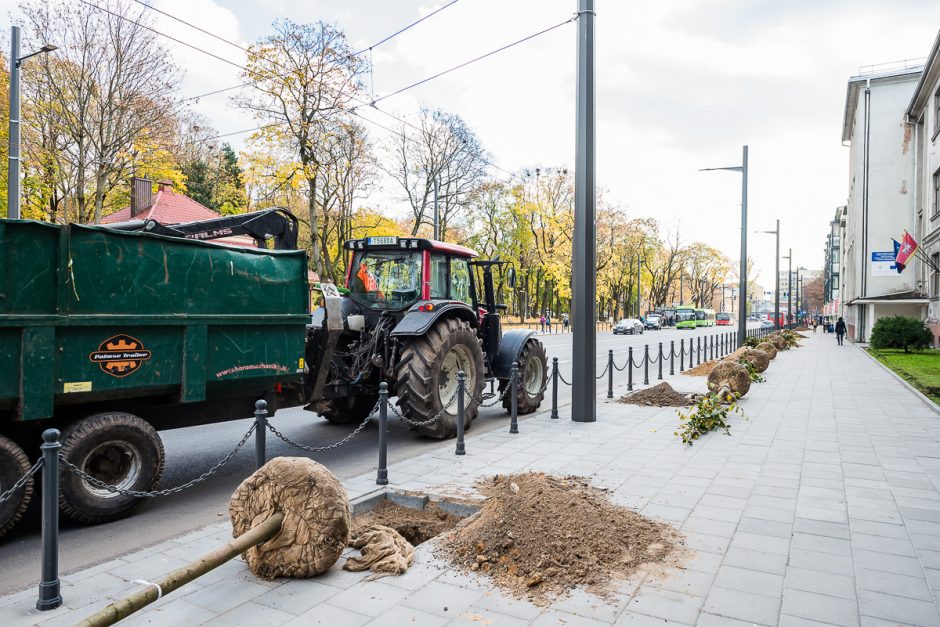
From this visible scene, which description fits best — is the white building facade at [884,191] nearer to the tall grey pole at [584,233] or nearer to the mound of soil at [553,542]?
the tall grey pole at [584,233]

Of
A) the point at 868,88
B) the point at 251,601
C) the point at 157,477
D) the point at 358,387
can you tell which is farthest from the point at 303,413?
the point at 868,88

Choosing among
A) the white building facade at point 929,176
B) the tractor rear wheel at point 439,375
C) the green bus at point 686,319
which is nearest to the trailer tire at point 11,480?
the tractor rear wheel at point 439,375

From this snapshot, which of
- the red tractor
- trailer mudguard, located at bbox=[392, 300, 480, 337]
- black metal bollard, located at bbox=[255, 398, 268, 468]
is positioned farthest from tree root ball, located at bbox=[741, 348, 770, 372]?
black metal bollard, located at bbox=[255, 398, 268, 468]

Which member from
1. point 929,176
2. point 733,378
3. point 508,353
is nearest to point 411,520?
point 508,353

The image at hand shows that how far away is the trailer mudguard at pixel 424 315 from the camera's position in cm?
779

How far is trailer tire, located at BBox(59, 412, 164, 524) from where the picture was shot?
4738 mm

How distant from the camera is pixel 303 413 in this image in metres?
10.6

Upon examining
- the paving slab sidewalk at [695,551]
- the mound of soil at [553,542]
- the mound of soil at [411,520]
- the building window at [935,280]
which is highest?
the building window at [935,280]

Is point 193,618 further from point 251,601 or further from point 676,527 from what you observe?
point 676,527

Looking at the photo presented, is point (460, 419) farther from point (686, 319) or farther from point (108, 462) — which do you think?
point (686, 319)

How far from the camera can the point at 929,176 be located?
29.0 meters

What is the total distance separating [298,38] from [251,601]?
84.2 ft

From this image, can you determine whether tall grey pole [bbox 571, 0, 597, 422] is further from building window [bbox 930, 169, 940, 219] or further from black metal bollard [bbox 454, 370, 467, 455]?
building window [bbox 930, 169, 940, 219]

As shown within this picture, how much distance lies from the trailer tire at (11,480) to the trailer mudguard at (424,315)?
4107 mm
